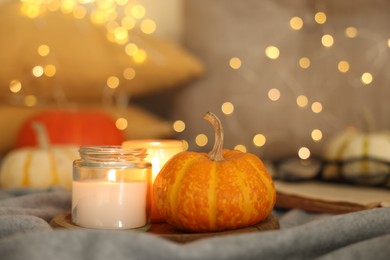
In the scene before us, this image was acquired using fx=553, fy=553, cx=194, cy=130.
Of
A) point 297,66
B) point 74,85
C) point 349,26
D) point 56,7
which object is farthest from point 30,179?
point 349,26

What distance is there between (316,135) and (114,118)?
572mm

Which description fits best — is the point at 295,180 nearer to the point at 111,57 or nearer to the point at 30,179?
the point at 30,179

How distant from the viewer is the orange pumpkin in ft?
2.16

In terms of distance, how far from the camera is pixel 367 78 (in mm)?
1412

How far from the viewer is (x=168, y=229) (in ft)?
2.32

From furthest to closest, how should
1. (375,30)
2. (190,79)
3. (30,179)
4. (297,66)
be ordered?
(190,79), (297,66), (375,30), (30,179)

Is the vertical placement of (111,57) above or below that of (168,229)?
above

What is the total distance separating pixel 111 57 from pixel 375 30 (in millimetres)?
714

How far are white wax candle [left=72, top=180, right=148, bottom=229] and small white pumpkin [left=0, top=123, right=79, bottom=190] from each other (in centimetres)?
49

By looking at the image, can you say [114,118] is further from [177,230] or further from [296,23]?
[177,230]

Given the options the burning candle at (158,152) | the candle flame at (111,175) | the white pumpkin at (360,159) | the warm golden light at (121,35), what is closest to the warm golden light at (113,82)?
the warm golden light at (121,35)

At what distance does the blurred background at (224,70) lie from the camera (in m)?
1.44

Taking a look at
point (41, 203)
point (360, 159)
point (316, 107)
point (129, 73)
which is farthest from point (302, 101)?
point (41, 203)

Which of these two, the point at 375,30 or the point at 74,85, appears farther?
the point at 74,85
